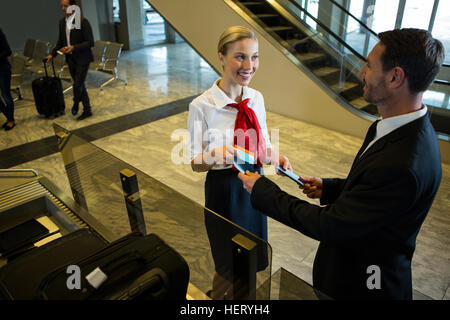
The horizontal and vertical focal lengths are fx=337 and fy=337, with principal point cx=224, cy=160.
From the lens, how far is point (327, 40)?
5.53m

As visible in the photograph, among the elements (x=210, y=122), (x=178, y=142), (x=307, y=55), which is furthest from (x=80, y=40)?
(x=210, y=122)

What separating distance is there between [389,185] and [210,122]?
3.13 ft

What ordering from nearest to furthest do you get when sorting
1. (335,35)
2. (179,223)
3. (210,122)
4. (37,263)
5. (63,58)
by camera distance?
(37,263), (179,223), (210,122), (335,35), (63,58)

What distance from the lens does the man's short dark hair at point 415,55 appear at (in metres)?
0.98

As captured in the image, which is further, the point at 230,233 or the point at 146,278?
the point at 230,233

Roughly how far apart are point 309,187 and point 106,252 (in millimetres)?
892

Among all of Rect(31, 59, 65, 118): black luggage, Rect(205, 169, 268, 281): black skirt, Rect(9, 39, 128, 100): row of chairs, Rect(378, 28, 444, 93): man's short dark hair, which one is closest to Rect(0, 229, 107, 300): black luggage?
Rect(205, 169, 268, 281): black skirt

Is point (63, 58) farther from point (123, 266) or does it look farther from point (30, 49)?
point (123, 266)

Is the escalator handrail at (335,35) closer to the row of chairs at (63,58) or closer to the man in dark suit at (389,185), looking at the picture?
the row of chairs at (63,58)

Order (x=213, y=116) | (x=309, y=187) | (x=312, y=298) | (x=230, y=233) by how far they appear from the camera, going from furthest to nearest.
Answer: (x=213, y=116)
(x=309, y=187)
(x=230, y=233)
(x=312, y=298)

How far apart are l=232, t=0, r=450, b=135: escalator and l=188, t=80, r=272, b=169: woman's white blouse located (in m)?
3.98

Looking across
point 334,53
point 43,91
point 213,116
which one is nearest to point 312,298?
point 213,116

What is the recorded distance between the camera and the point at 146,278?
102 cm
